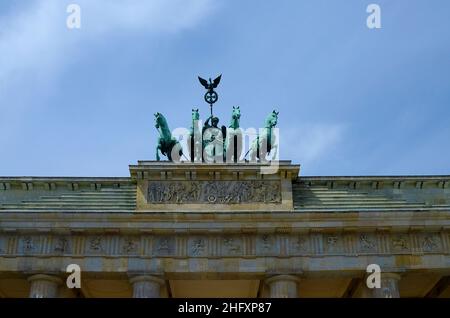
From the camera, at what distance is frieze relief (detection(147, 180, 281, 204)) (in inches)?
845

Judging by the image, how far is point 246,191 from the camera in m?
21.6

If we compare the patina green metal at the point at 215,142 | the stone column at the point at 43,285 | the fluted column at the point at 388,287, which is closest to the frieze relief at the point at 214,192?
the patina green metal at the point at 215,142

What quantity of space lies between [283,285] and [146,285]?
13.0 ft

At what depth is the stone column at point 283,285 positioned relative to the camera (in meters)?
20.0

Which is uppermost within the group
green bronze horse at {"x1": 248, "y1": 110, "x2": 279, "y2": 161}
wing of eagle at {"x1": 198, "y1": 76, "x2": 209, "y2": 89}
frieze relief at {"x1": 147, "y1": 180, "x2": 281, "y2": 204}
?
wing of eagle at {"x1": 198, "y1": 76, "x2": 209, "y2": 89}

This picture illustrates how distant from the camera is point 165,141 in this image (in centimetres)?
2250

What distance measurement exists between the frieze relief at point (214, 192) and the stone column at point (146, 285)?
2.45 meters

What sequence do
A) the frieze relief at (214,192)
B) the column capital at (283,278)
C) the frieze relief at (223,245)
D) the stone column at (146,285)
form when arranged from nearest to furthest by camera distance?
the stone column at (146,285) → the column capital at (283,278) → the frieze relief at (223,245) → the frieze relief at (214,192)

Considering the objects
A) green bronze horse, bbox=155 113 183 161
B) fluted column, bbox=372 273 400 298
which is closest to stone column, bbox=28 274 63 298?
green bronze horse, bbox=155 113 183 161

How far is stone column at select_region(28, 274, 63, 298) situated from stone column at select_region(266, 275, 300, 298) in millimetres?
6228

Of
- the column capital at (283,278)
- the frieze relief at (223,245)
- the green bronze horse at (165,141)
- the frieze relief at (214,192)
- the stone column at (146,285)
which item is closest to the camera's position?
the stone column at (146,285)

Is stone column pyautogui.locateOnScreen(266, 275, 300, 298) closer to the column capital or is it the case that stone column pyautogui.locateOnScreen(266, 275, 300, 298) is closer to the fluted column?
the column capital

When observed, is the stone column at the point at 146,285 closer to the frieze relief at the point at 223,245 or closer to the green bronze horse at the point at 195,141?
the frieze relief at the point at 223,245
